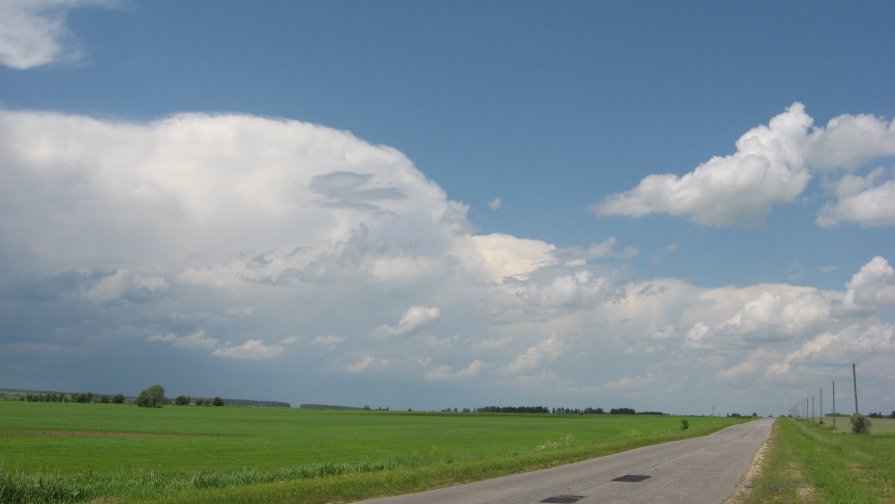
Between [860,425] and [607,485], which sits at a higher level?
[607,485]

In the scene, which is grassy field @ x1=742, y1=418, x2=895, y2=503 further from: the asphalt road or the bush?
the bush

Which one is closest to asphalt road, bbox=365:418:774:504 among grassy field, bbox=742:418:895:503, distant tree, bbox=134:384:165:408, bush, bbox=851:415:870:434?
grassy field, bbox=742:418:895:503

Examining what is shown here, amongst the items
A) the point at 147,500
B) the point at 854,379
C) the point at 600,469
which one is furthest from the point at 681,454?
the point at 854,379

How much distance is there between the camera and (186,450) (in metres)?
44.2

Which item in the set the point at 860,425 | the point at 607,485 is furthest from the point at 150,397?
the point at 607,485

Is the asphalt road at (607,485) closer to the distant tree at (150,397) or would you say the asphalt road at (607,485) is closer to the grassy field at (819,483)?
the grassy field at (819,483)

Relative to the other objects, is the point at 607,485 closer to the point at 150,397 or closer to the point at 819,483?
the point at 819,483

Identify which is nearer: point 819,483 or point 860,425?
point 819,483

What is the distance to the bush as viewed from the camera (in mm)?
93956

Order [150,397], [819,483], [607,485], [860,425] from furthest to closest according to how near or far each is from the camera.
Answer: [150,397] → [860,425] → [819,483] → [607,485]

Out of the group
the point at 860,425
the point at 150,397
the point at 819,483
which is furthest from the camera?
the point at 150,397

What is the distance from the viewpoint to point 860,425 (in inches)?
3735

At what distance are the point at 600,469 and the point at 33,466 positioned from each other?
83.1 feet

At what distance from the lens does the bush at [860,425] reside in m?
94.0
